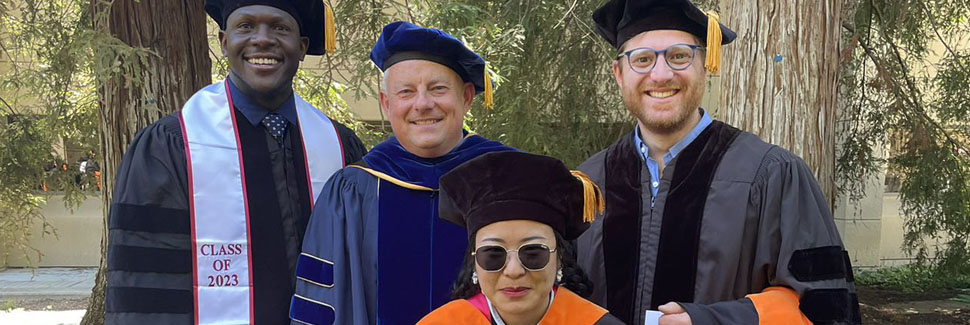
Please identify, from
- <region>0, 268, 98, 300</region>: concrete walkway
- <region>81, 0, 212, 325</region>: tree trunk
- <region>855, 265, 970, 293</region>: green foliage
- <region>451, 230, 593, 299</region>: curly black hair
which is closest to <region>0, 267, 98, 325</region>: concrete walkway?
<region>0, 268, 98, 300</region>: concrete walkway

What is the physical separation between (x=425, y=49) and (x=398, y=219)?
55 cm

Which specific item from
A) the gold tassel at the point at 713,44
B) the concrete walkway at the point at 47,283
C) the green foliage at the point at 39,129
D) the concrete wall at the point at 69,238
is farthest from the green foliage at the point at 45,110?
the concrete wall at the point at 69,238

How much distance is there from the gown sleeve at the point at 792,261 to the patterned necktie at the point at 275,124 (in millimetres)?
1499

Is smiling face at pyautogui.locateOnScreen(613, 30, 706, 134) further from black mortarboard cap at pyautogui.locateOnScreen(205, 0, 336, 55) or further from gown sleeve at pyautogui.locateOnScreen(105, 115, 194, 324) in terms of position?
gown sleeve at pyautogui.locateOnScreen(105, 115, 194, 324)

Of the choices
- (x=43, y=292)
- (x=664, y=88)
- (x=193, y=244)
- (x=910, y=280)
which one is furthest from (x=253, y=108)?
(x=910, y=280)

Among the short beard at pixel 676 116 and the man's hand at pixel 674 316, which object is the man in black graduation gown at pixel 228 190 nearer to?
the short beard at pixel 676 116

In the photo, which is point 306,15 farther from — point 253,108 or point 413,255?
point 413,255

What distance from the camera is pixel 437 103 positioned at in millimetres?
2318

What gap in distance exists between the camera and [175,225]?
2379 mm

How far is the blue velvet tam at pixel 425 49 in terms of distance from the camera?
229cm

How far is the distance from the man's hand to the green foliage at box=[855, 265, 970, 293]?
9.07 m

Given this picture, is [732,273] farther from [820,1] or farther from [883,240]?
[883,240]

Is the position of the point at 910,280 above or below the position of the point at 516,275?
below

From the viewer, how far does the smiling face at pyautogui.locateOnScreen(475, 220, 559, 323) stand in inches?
72.9
